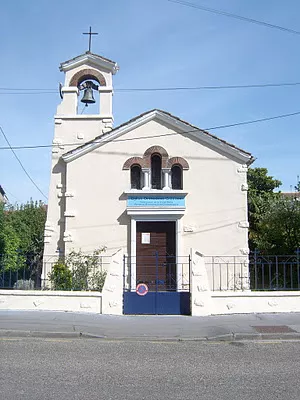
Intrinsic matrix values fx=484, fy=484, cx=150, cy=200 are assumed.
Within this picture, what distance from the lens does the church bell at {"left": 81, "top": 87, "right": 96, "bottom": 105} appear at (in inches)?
715

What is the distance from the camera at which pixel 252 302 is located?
12922 mm

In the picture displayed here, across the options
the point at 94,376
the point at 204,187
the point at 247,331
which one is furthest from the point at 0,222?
the point at 94,376

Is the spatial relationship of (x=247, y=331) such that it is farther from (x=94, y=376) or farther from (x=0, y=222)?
(x=0, y=222)

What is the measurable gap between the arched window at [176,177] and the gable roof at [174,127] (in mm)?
1261

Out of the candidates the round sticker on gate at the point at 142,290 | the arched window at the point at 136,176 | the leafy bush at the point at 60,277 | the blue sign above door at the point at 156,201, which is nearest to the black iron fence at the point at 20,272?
the leafy bush at the point at 60,277

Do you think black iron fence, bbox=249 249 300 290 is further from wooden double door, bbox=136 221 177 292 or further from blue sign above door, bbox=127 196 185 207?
blue sign above door, bbox=127 196 185 207

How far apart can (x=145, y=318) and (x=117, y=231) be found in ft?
15.7

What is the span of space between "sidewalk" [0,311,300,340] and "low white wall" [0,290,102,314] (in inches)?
12.7

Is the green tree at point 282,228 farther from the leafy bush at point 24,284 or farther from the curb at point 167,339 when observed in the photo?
the leafy bush at point 24,284

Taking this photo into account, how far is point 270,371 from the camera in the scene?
7.03 m

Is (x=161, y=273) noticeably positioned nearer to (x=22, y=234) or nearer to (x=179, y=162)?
(x=179, y=162)

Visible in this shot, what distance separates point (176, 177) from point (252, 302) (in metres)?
5.84

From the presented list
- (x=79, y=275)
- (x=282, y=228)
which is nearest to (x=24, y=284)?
(x=79, y=275)

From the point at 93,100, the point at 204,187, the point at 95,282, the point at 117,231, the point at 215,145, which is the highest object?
the point at 93,100
